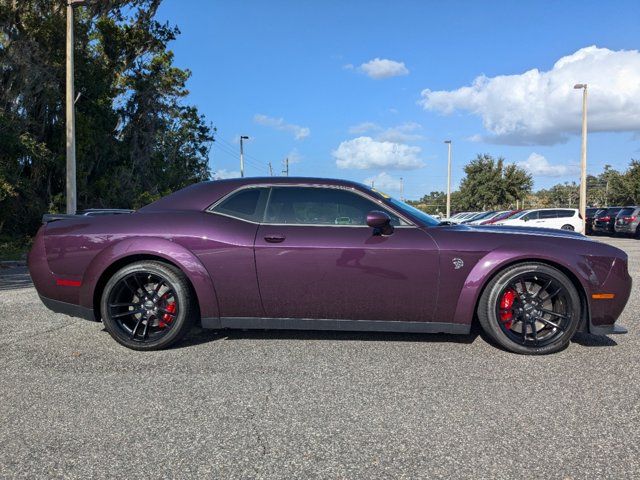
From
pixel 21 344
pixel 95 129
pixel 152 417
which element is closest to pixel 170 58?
pixel 95 129

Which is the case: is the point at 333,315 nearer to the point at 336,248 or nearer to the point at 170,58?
the point at 336,248

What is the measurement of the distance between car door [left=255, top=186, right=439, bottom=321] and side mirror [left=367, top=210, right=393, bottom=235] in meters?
0.04

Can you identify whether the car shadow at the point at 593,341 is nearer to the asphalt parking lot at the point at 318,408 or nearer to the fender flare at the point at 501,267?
the asphalt parking lot at the point at 318,408

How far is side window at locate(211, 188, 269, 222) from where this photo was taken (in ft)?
13.1

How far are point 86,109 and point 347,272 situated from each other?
695 inches

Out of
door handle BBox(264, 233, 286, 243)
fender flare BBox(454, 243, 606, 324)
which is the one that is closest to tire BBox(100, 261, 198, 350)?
door handle BBox(264, 233, 286, 243)

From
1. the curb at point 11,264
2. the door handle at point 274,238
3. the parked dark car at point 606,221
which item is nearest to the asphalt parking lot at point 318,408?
the door handle at point 274,238

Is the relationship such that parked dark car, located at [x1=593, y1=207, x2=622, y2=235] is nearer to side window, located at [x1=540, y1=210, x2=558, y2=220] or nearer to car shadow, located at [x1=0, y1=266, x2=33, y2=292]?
side window, located at [x1=540, y1=210, x2=558, y2=220]

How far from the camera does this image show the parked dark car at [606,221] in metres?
23.9

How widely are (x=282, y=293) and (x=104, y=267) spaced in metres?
1.48

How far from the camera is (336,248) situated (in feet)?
12.2

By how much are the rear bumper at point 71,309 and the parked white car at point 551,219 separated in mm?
19359

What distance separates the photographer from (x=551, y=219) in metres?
21.4

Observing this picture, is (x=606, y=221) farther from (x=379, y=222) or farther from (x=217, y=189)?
(x=217, y=189)
